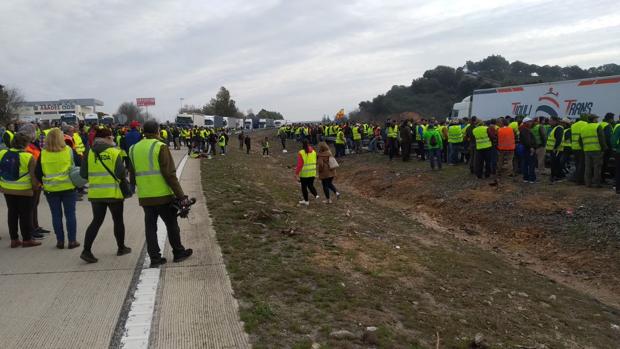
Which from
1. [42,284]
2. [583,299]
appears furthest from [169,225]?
[583,299]

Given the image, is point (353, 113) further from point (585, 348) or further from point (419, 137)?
point (585, 348)

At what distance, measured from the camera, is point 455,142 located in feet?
58.2

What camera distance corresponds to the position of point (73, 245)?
6516 mm

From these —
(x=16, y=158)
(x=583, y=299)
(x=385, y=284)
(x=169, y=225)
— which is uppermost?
(x=16, y=158)

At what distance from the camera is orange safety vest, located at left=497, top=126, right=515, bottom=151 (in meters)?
14.0

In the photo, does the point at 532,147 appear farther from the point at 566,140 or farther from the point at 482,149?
the point at 482,149

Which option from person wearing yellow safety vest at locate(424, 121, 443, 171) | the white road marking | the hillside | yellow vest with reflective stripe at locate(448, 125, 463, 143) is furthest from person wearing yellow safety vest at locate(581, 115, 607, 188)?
the hillside

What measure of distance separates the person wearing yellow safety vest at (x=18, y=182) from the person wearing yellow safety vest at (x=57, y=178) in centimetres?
27

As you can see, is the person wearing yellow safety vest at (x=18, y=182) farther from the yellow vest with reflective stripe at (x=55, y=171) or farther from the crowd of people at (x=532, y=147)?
the crowd of people at (x=532, y=147)

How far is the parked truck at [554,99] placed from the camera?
18.4m

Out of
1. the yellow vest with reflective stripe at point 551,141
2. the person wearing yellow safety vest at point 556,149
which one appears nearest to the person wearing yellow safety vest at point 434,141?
the person wearing yellow safety vest at point 556,149

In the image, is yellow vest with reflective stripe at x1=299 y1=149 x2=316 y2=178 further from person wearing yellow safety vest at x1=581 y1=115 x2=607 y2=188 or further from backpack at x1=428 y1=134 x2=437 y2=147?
backpack at x1=428 y1=134 x2=437 y2=147

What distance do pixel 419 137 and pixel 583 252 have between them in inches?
481

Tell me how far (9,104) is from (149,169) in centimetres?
6342
